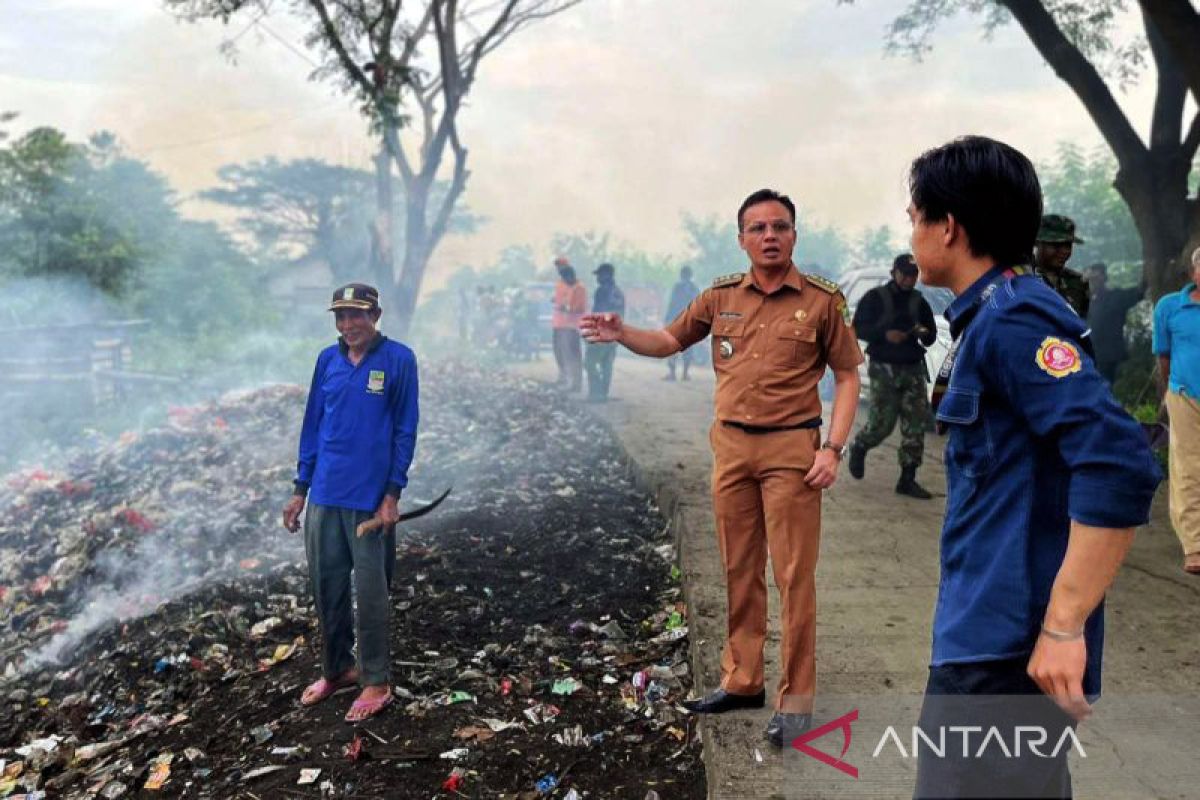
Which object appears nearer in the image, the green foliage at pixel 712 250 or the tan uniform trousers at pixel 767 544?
the tan uniform trousers at pixel 767 544

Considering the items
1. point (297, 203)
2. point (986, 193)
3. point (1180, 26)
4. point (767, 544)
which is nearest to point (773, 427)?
point (767, 544)

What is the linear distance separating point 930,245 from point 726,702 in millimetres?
2251

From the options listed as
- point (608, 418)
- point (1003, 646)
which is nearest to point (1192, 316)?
point (1003, 646)

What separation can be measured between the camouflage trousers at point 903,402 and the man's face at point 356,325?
4.32 m

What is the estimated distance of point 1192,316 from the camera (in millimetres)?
4820

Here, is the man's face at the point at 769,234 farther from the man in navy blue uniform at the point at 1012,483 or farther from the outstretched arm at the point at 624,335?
the man in navy blue uniform at the point at 1012,483

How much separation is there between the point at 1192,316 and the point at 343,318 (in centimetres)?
448

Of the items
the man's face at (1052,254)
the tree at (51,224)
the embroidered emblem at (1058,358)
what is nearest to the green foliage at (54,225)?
the tree at (51,224)

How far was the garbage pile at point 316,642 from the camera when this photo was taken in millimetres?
3508

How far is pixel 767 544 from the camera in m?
3.37

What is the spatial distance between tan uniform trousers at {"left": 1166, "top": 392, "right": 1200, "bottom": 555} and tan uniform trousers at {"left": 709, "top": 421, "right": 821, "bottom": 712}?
299 centimetres

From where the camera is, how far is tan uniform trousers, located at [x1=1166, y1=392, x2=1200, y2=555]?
16.1 feet

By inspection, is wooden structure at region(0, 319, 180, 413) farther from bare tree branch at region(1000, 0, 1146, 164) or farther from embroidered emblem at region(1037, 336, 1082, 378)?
embroidered emblem at region(1037, 336, 1082, 378)

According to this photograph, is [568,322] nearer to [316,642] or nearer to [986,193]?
[316,642]
